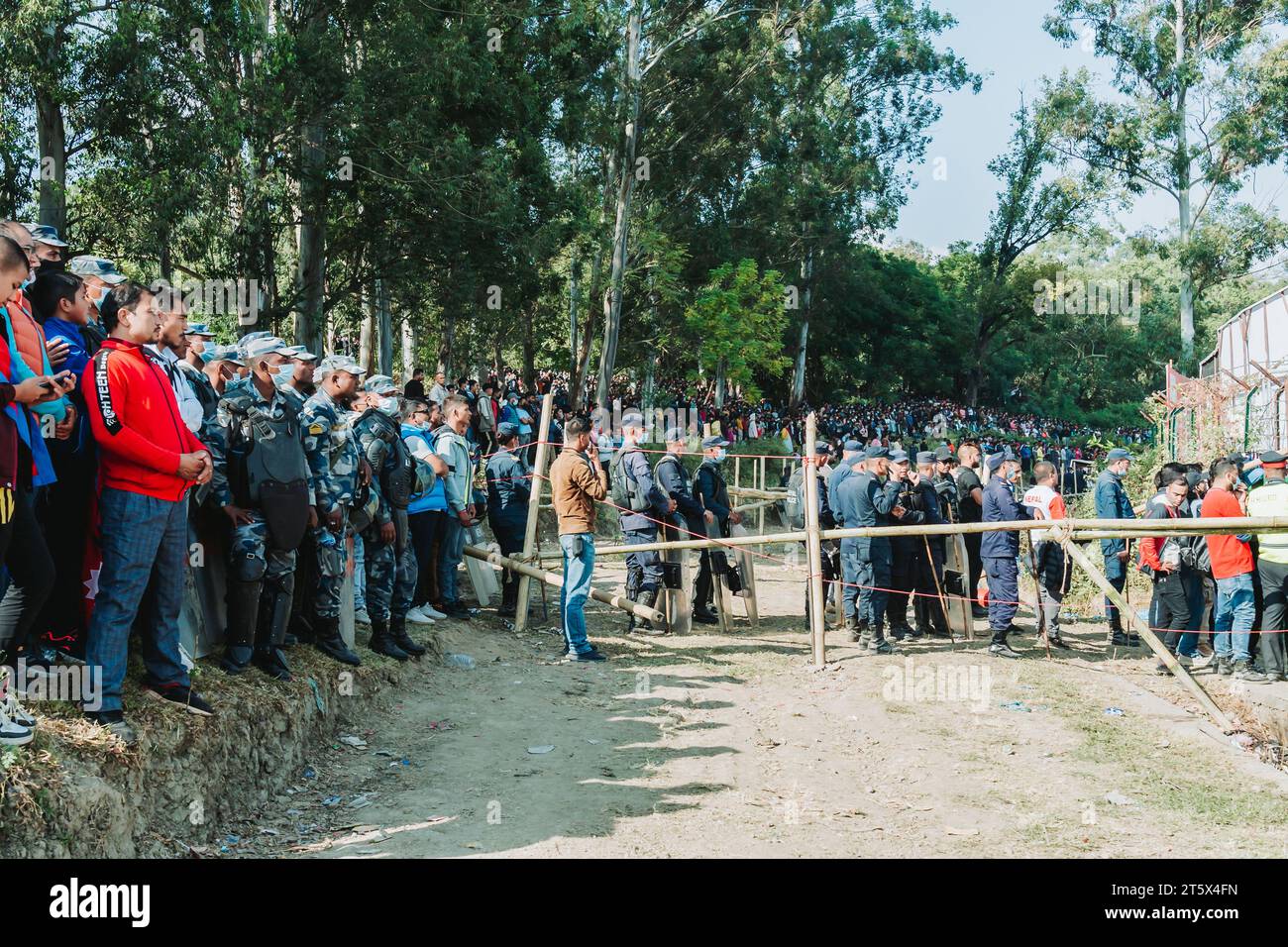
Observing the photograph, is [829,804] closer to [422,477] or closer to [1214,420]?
[422,477]

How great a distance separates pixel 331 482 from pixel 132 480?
1.90 meters

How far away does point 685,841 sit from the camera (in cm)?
490

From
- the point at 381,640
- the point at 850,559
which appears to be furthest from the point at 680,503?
the point at 381,640

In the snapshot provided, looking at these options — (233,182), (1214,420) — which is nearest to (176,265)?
(233,182)

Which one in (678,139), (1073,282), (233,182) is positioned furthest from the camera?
(1073,282)

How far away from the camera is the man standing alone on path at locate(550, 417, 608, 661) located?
846 centimetres

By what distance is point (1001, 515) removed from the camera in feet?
31.6

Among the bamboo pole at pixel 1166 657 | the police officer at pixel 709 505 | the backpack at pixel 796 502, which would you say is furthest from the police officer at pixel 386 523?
the backpack at pixel 796 502

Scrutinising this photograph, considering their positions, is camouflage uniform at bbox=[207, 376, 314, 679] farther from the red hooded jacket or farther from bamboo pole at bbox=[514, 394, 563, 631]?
bamboo pole at bbox=[514, 394, 563, 631]

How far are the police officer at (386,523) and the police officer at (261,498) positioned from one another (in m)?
1.21

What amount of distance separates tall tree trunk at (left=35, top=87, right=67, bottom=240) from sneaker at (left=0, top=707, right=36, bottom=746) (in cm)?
1065

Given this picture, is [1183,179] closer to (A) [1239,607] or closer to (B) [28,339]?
(A) [1239,607]

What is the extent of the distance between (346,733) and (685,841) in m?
2.53

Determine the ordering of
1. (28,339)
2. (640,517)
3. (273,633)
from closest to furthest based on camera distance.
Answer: (28,339), (273,633), (640,517)
